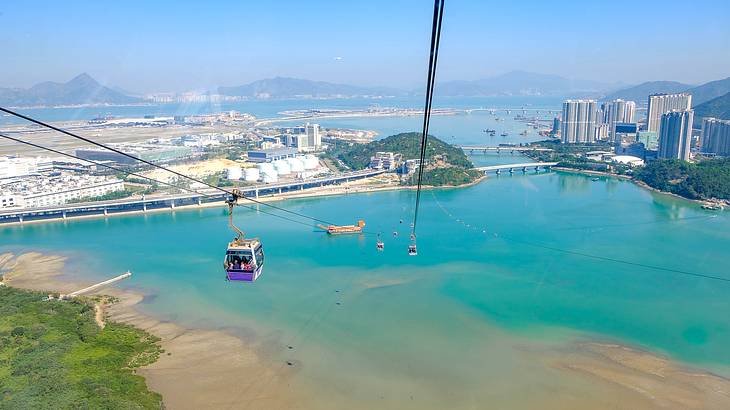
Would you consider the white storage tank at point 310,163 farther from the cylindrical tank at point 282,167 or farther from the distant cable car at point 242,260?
the distant cable car at point 242,260

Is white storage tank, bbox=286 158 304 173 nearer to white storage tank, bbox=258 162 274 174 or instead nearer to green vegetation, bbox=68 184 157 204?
white storage tank, bbox=258 162 274 174

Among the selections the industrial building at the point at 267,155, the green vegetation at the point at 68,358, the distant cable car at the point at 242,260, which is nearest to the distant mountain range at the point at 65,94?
the industrial building at the point at 267,155

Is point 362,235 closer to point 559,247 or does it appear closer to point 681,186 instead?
point 559,247

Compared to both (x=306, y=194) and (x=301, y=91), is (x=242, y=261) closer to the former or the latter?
(x=306, y=194)

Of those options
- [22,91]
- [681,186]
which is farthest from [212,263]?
[22,91]

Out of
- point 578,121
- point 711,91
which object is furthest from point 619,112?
point 711,91

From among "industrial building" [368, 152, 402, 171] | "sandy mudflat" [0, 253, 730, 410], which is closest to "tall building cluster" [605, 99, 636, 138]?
"industrial building" [368, 152, 402, 171]
